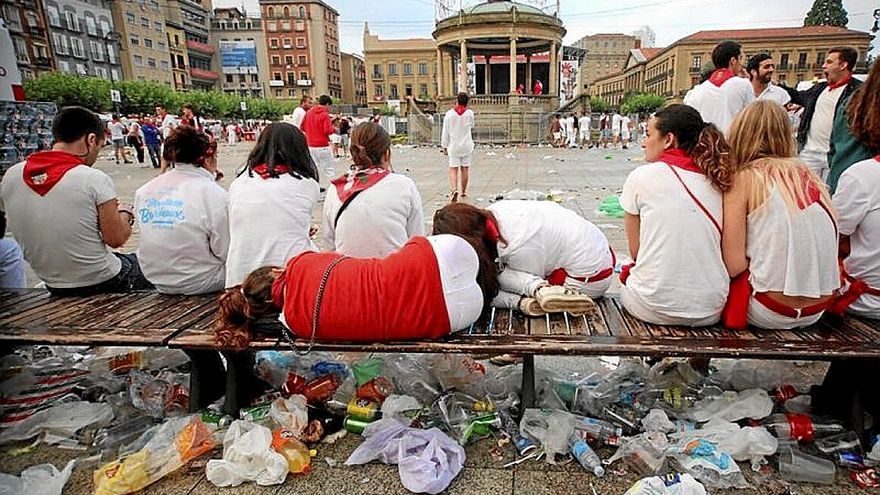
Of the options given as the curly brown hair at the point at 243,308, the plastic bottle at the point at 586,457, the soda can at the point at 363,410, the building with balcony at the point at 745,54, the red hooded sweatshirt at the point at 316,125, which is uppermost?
the building with balcony at the point at 745,54

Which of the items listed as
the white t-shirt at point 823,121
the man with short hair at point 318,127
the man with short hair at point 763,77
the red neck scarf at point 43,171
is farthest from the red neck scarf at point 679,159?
the man with short hair at point 318,127

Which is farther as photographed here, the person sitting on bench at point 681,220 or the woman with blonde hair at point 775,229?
the person sitting on bench at point 681,220

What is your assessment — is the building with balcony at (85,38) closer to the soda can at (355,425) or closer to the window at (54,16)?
the window at (54,16)

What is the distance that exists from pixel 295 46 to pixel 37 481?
91812 millimetres

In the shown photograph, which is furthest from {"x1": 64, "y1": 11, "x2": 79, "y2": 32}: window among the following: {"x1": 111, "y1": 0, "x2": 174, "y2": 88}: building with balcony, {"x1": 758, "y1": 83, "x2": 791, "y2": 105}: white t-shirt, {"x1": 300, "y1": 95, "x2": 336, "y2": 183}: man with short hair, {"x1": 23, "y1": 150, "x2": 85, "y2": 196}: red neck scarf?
{"x1": 758, "y1": 83, "x2": 791, "y2": 105}: white t-shirt

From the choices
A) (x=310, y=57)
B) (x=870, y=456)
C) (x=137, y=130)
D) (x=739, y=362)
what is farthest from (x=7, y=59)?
(x=310, y=57)

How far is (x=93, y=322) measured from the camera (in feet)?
8.48

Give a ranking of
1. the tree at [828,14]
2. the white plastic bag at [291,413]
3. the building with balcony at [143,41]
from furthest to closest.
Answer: the building with balcony at [143,41] < the tree at [828,14] < the white plastic bag at [291,413]

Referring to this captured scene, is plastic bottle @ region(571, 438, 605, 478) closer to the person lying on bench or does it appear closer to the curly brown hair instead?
the person lying on bench

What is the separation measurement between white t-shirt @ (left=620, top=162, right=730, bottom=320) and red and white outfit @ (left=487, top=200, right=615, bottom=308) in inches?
14.9

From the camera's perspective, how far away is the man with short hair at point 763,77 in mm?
4906

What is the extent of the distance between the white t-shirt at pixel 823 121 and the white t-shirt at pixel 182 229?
479cm

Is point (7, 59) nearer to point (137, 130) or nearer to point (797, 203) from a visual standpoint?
point (797, 203)

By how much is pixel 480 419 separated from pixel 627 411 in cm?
75
